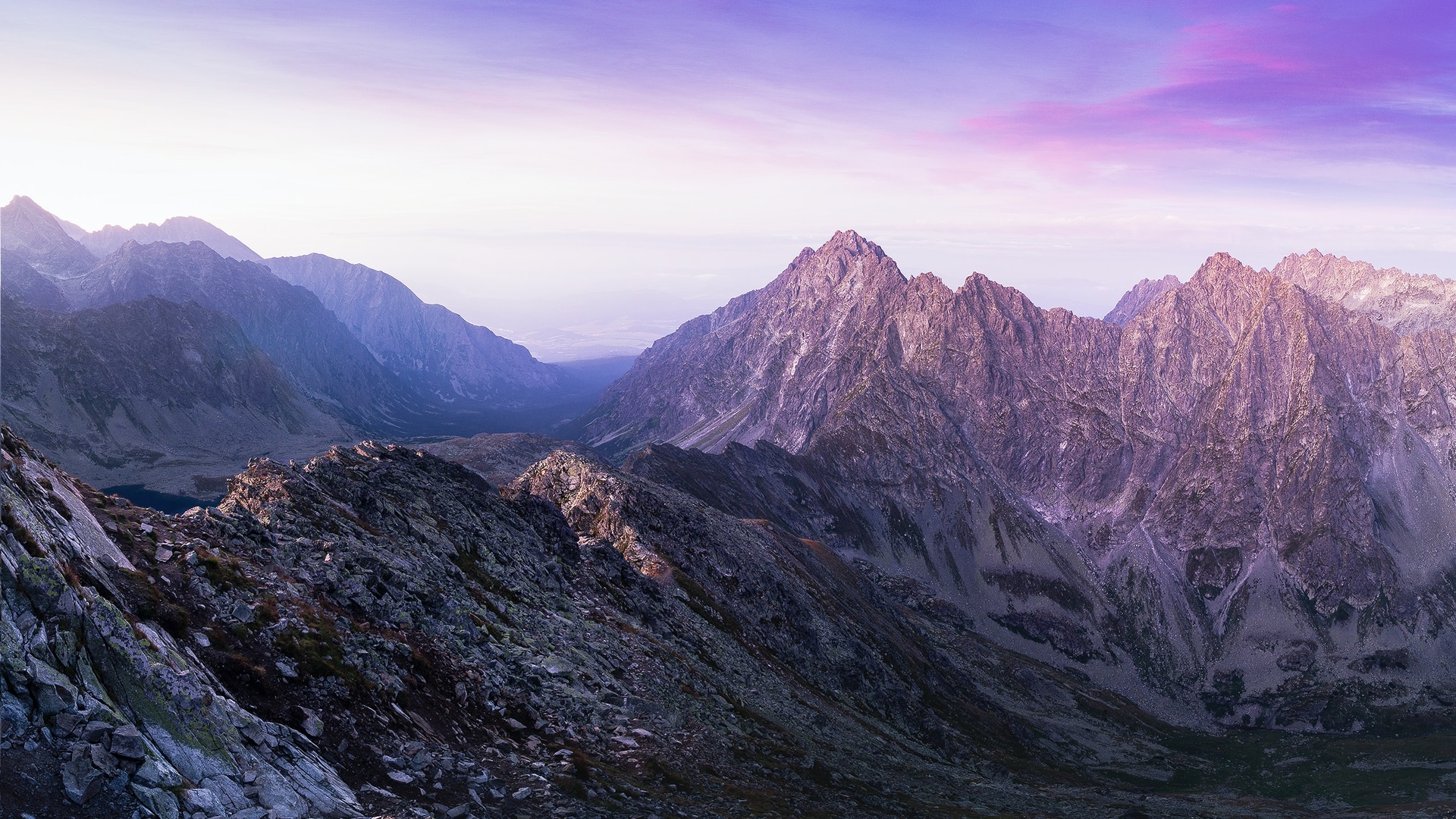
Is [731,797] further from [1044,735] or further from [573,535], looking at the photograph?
[1044,735]

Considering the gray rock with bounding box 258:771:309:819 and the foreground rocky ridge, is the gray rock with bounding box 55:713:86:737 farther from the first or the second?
the gray rock with bounding box 258:771:309:819

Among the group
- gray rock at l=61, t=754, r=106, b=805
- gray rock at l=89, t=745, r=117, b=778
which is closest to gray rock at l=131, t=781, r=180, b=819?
gray rock at l=89, t=745, r=117, b=778

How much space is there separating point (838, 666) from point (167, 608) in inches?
4301

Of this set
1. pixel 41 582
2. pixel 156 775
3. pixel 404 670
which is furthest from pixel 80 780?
pixel 404 670

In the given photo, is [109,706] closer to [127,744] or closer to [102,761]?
[127,744]

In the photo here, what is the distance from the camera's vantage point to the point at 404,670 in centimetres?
4469

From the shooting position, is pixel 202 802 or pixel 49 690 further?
pixel 202 802

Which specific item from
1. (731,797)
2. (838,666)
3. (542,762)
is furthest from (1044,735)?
(542,762)

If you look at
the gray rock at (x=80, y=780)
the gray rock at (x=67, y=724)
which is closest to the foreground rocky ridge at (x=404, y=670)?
the gray rock at (x=80, y=780)

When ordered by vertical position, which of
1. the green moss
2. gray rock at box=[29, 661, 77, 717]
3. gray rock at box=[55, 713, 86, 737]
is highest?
the green moss

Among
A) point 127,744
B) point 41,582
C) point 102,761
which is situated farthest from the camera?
point 41,582

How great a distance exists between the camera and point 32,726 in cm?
2252

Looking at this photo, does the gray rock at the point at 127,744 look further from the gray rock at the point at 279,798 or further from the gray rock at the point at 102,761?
the gray rock at the point at 279,798

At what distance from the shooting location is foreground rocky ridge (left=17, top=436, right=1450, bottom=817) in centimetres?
2556
